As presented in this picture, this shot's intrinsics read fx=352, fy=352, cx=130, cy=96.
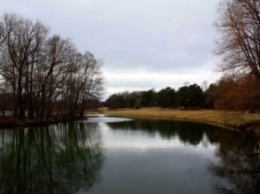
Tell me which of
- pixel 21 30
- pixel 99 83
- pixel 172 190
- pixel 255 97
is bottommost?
pixel 172 190

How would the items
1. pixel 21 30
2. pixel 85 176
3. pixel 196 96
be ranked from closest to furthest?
pixel 85 176 < pixel 21 30 < pixel 196 96

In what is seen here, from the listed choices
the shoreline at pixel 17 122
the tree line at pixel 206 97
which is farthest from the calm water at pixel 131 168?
the shoreline at pixel 17 122

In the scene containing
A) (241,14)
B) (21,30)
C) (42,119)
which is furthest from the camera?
(42,119)

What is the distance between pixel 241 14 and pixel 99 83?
180 ft

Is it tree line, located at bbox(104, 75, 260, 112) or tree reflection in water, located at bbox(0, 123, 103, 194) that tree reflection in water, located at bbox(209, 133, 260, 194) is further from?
tree reflection in water, located at bbox(0, 123, 103, 194)

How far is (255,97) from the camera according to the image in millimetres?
28656

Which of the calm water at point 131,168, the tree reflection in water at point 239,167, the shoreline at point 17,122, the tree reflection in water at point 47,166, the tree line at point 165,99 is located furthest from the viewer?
the tree line at point 165,99

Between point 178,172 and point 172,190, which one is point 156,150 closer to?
point 178,172

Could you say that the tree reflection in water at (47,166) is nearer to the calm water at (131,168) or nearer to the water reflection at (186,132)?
the calm water at (131,168)

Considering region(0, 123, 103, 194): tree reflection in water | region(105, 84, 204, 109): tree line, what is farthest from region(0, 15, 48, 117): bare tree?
region(105, 84, 204, 109): tree line

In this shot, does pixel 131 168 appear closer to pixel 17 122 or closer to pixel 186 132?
pixel 186 132

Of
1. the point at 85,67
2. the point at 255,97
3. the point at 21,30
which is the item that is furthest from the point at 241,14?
the point at 85,67

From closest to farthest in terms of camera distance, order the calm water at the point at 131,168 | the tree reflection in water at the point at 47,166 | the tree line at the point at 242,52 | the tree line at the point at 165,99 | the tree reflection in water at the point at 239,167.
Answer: the tree reflection in water at the point at 239,167
the calm water at the point at 131,168
the tree reflection in water at the point at 47,166
the tree line at the point at 242,52
the tree line at the point at 165,99

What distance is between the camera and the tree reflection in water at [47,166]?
13.9 meters
